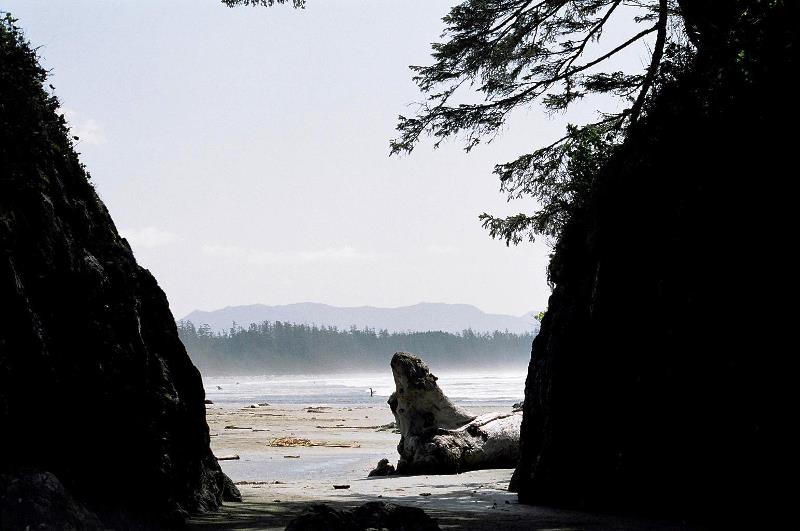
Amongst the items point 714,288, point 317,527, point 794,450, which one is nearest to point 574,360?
point 714,288

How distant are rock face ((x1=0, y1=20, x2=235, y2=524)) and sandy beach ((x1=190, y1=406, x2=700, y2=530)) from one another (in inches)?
28.1

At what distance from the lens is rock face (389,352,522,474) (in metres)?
13.5

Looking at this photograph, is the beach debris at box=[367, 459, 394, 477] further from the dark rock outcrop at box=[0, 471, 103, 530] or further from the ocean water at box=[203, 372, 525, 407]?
the ocean water at box=[203, 372, 525, 407]

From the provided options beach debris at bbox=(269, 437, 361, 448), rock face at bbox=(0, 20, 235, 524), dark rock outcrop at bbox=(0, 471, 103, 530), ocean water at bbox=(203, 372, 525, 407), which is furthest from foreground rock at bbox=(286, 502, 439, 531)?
ocean water at bbox=(203, 372, 525, 407)

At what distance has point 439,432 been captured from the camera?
13.8 m

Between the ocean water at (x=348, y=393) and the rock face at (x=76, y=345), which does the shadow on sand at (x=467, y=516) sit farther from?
the ocean water at (x=348, y=393)

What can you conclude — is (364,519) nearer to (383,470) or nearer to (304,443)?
(383,470)

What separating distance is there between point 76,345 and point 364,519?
2.69m

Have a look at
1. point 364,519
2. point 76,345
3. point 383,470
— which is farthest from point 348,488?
point 364,519

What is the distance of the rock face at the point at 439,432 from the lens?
13.5 m

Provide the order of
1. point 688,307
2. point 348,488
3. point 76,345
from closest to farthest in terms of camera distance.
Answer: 1. point 76,345
2. point 688,307
3. point 348,488

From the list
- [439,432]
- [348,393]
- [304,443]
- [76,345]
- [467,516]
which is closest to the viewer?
[76,345]

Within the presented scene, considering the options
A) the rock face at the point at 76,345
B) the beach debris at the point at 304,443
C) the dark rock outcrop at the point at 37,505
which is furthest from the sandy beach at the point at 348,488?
the dark rock outcrop at the point at 37,505

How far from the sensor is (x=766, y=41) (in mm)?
6957
